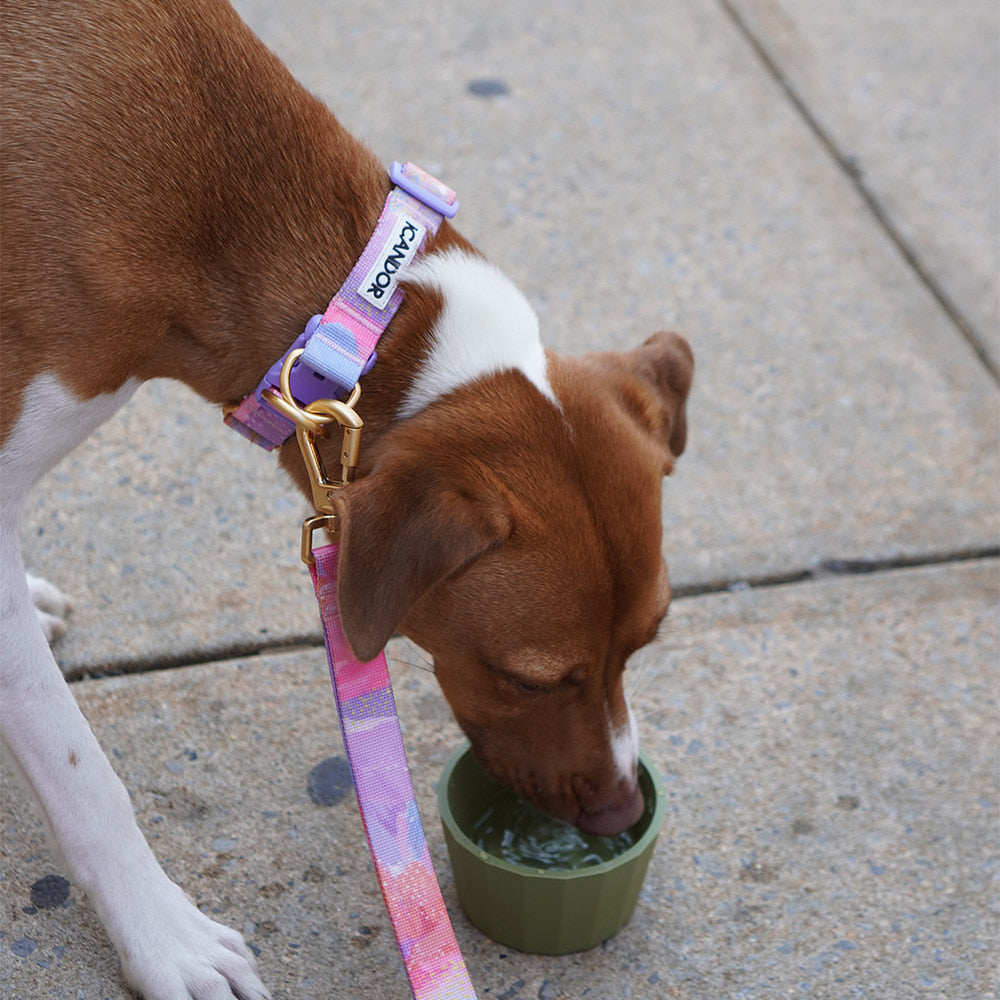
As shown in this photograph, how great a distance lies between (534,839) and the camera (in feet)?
9.86

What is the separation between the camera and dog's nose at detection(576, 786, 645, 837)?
279cm

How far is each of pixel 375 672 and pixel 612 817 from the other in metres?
0.62

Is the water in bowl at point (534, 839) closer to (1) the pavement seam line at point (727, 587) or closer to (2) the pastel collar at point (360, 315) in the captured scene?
(1) the pavement seam line at point (727, 587)

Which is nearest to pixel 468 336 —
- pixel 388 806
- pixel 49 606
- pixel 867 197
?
pixel 388 806

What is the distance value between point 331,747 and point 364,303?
1302 millimetres

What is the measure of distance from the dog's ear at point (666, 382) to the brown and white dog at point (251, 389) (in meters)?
0.17

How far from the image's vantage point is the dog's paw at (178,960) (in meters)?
2.66

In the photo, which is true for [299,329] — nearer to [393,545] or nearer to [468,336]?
[468,336]

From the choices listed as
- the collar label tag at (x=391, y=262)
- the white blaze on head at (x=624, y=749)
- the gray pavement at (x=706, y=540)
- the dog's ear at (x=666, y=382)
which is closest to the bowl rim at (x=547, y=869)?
the white blaze on head at (x=624, y=749)

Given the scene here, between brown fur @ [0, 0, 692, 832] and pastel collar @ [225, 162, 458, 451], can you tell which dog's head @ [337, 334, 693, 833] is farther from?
pastel collar @ [225, 162, 458, 451]

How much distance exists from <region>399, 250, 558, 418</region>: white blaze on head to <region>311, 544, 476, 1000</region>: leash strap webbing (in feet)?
1.29

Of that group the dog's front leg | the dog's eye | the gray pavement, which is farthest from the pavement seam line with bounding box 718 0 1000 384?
the dog's front leg

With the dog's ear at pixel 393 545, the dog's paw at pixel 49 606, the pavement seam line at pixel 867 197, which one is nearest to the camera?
the dog's ear at pixel 393 545

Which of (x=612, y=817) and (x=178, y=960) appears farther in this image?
(x=612, y=817)
